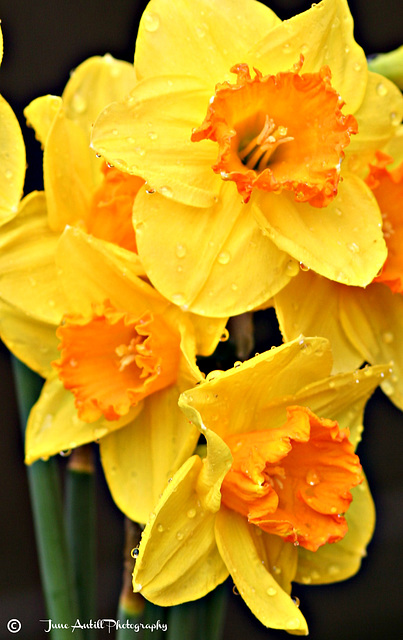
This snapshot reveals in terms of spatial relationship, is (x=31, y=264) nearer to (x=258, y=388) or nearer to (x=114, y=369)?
(x=114, y=369)

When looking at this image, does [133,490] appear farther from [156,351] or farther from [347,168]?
[347,168]

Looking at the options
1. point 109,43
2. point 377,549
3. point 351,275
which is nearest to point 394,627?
point 377,549

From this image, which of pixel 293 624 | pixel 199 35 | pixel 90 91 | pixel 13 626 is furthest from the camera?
pixel 13 626

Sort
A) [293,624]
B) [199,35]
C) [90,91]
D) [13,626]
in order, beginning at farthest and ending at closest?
1. [13,626]
2. [90,91]
3. [199,35]
4. [293,624]

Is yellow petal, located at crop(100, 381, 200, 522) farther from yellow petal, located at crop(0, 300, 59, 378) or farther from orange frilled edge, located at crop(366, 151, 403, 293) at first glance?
orange frilled edge, located at crop(366, 151, 403, 293)

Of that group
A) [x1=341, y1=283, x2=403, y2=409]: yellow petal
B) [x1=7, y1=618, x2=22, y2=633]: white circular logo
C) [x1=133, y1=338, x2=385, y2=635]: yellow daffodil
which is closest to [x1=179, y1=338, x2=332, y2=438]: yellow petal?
[x1=133, y1=338, x2=385, y2=635]: yellow daffodil

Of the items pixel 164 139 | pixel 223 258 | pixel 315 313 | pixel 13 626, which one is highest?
pixel 164 139

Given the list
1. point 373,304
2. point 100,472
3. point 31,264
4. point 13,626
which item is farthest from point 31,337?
point 100,472
